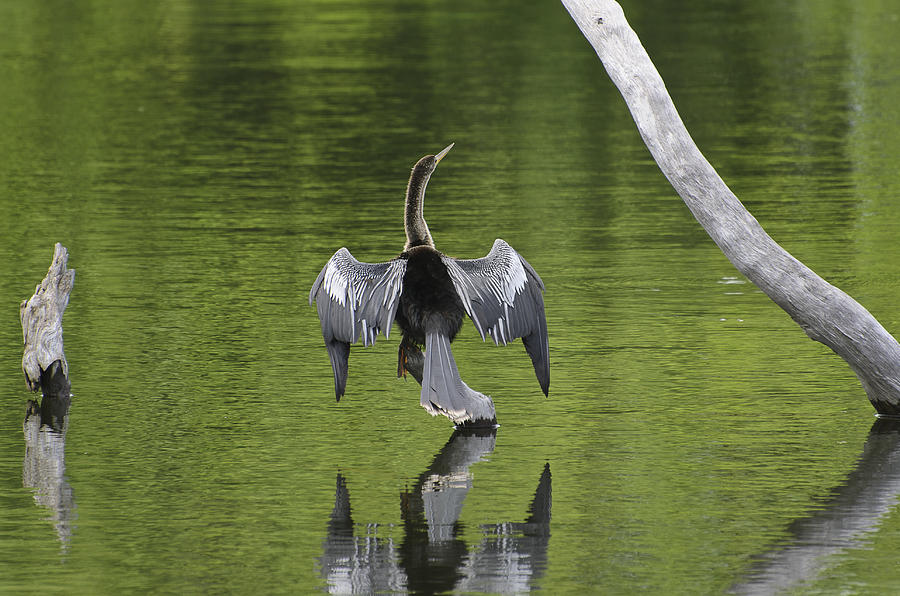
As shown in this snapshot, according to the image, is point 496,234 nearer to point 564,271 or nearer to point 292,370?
point 564,271

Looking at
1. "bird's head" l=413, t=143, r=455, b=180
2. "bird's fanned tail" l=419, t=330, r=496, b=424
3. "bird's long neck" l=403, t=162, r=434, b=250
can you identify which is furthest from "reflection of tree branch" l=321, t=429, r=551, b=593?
"bird's head" l=413, t=143, r=455, b=180

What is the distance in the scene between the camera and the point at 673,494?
7.70m

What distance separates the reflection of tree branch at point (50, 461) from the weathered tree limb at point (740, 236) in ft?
11.9

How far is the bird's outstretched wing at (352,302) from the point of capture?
8.66 m

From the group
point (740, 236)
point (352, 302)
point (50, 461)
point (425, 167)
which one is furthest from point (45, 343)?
point (740, 236)

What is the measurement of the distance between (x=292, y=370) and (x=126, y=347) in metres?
1.35

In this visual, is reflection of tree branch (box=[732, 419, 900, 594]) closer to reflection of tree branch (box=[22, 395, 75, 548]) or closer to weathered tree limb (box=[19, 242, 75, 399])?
reflection of tree branch (box=[22, 395, 75, 548])

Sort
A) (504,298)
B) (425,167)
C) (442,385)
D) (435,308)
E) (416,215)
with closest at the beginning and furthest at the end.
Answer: (442,385), (435,308), (504,298), (416,215), (425,167)

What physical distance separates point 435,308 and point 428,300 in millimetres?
69

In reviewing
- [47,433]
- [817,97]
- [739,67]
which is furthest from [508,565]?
[739,67]

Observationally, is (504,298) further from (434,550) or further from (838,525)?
(838,525)

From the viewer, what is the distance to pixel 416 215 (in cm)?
942

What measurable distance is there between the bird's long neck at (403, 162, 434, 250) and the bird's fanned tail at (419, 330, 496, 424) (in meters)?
0.95

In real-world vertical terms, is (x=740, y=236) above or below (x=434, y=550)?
above
